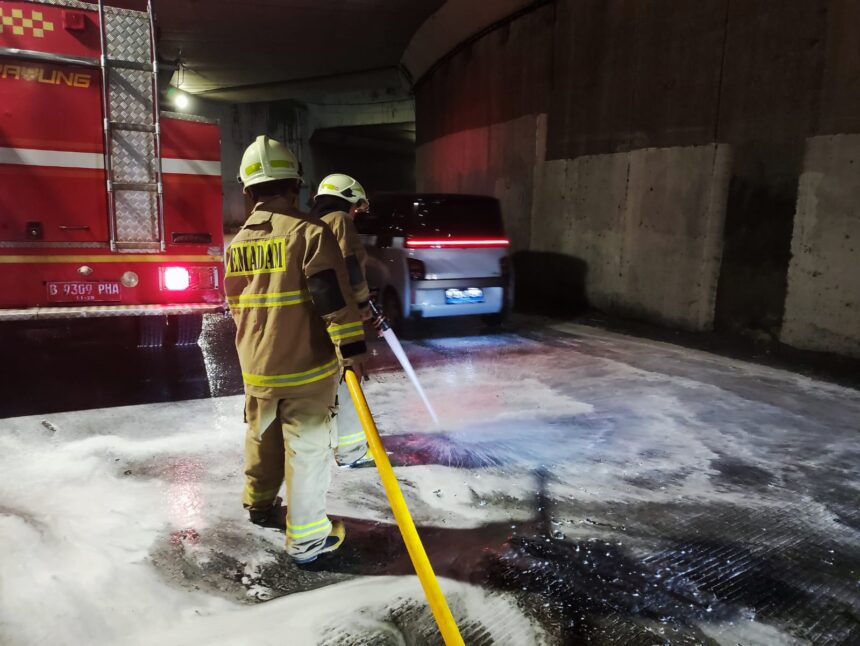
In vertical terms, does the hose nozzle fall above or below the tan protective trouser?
above

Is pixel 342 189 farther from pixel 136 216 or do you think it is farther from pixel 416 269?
pixel 416 269

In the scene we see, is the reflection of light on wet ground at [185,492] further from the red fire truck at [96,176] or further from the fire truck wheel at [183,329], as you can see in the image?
the fire truck wheel at [183,329]

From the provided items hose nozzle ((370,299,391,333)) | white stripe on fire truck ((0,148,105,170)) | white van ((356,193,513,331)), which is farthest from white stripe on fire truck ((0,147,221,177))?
white van ((356,193,513,331))

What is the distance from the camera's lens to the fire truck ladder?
4.84m

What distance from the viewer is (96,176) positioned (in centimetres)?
490

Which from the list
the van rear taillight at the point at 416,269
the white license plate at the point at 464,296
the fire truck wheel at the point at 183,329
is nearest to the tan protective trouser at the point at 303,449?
the fire truck wheel at the point at 183,329

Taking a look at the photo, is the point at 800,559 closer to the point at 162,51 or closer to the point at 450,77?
the point at 450,77

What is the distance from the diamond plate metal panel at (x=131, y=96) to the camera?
16.0 feet

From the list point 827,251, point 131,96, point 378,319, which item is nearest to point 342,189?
point 378,319

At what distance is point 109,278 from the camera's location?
5.04m

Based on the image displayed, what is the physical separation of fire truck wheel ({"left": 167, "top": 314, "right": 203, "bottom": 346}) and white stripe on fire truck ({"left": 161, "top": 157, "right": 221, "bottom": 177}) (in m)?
1.63

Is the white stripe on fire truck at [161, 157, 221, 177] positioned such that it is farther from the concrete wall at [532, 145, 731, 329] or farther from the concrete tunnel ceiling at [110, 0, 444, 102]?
the concrete tunnel ceiling at [110, 0, 444, 102]

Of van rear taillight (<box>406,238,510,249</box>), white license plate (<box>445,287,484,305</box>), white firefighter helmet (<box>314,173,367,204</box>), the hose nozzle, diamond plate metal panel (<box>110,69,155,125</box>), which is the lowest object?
white license plate (<box>445,287,484,305</box>)

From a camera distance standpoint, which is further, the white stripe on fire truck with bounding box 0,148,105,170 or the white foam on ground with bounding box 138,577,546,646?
the white stripe on fire truck with bounding box 0,148,105,170
